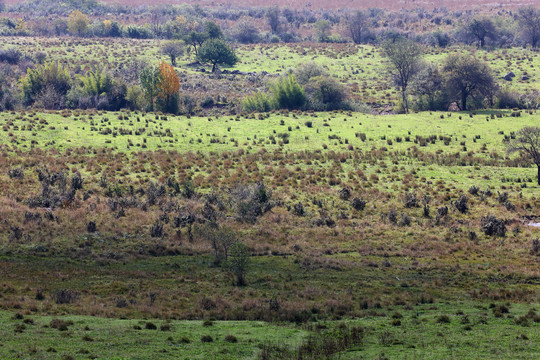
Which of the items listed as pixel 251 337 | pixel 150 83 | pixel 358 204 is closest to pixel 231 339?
pixel 251 337

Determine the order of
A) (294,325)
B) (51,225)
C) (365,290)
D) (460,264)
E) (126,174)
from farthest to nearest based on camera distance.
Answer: (126,174), (51,225), (460,264), (365,290), (294,325)

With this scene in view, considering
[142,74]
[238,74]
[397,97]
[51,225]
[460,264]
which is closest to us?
[460,264]

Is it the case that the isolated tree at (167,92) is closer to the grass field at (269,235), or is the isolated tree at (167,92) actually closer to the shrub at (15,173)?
the grass field at (269,235)

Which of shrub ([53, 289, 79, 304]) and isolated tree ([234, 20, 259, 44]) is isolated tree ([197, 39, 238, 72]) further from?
shrub ([53, 289, 79, 304])

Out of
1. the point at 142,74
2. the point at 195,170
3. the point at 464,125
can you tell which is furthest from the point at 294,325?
the point at 142,74

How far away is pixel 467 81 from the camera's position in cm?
8138

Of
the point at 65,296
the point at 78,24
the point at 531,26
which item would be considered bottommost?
the point at 65,296

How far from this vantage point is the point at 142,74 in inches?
3255

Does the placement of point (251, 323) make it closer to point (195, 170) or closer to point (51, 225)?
point (51, 225)

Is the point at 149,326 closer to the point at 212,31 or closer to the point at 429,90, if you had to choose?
the point at 429,90

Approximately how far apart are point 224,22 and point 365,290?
475 feet

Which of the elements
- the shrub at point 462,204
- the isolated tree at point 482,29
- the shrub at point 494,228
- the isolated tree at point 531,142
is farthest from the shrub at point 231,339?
the isolated tree at point 482,29

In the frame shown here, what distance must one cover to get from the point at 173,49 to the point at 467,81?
56.2m

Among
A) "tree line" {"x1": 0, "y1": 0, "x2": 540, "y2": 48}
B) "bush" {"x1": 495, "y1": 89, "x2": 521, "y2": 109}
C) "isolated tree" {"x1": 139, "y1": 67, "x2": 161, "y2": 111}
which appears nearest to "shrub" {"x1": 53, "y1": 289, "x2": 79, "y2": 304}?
"isolated tree" {"x1": 139, "y1": 67, "x2": 161, "y2": 111}
